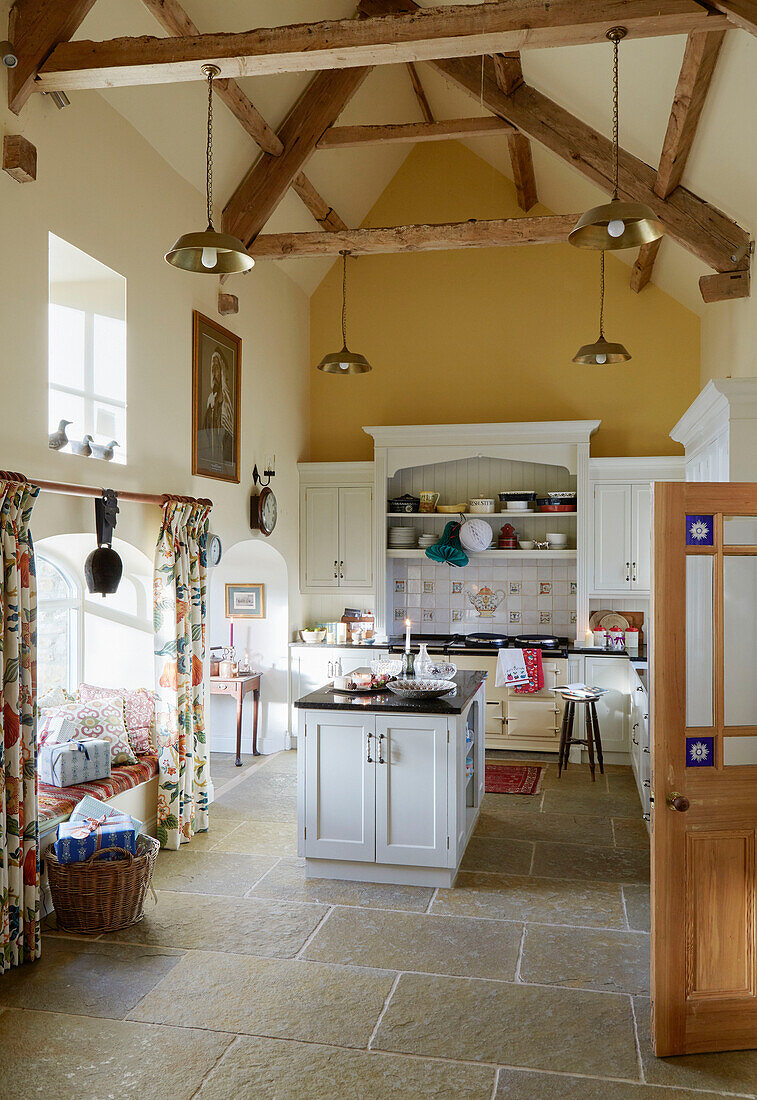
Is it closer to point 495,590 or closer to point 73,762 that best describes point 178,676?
point 73,762

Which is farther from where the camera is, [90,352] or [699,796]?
[90,352]

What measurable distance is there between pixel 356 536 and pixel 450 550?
0.90 meters

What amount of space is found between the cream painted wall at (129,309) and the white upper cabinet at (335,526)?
0.92 metres

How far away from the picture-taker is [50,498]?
4.21m

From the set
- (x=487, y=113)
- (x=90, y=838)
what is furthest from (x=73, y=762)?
(x=487, y=113)

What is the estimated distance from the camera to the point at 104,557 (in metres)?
4.39

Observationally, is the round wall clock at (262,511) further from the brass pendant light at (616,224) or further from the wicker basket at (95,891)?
the brass pendant light at (616,224)

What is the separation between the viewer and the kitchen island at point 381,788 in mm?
4469

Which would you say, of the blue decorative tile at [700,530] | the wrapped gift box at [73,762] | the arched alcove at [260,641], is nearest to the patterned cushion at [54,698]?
the wrapped gift box at [73,762]

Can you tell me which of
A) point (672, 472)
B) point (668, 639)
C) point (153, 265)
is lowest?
point (668, 639)

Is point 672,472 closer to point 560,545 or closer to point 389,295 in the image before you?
point 560,545

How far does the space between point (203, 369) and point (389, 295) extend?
3.03 metres

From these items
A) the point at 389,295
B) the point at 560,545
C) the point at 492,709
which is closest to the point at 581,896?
the point at 492,709

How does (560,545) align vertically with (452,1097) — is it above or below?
above
